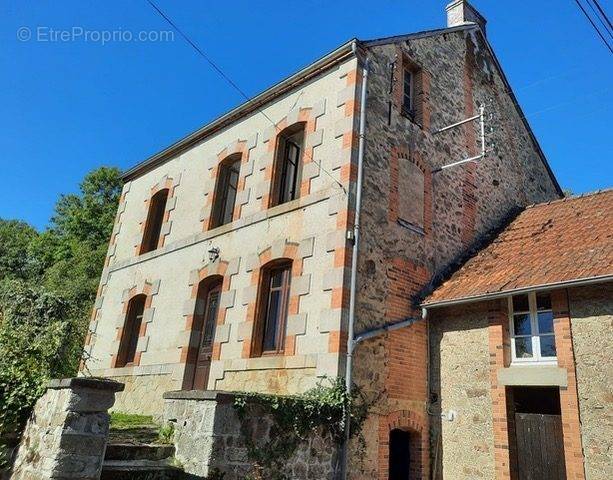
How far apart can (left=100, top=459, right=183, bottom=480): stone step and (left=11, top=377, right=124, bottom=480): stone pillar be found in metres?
0.42

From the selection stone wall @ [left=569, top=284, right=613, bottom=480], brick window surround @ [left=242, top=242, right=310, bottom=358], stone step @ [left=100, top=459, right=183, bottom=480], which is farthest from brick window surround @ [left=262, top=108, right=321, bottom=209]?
stone step @ [left=100, top=459, right=183, bottom=480]

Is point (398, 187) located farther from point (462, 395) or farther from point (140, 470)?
point (140, 470)

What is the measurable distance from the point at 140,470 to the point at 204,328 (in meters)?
5.11

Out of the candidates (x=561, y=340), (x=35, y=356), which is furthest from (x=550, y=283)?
(x=35, y=356)

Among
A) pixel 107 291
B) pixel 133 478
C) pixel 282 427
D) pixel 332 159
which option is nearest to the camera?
pixel 133 478

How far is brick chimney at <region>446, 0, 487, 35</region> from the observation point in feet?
45.6

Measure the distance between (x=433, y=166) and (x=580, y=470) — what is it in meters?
6.40

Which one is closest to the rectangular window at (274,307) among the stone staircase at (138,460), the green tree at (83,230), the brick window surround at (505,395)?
the stone staircase at (138,460)

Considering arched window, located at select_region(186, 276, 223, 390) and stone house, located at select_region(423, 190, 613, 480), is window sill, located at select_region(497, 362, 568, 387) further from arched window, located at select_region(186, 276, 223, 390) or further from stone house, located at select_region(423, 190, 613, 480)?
arched window, located at select_region(186, 276, 223, 390)

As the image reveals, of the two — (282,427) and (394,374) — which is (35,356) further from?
(394,374)

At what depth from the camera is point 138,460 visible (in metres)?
5.72

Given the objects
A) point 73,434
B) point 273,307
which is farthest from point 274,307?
point 73,434

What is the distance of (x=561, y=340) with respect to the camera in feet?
23.8

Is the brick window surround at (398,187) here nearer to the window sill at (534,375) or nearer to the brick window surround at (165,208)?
the window sill at (534,375)
